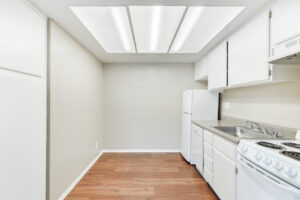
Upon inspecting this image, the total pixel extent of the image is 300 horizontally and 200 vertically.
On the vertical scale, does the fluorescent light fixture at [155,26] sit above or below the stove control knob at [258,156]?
above

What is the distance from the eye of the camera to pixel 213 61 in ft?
8.73

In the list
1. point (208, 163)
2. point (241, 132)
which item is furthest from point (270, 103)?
point (208, 163)

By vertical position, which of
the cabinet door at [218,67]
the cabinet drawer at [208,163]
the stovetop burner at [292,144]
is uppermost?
the cabinet door at [218,67]

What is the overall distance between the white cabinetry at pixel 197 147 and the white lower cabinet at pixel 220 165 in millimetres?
168

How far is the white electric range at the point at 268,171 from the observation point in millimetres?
960

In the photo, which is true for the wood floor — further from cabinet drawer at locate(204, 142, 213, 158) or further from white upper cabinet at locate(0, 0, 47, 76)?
white upper cabinet at locate(0, 0, 47, 76)

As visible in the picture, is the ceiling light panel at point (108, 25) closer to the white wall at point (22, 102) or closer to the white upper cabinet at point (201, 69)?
the white wall at point (22, 102)

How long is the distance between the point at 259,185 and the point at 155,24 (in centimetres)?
213

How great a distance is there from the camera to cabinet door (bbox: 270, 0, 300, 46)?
1.25 metres

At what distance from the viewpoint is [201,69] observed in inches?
129

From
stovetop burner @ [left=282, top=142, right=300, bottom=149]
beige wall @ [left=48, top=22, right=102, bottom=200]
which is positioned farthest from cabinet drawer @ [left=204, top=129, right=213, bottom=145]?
beige wall @ [left=48, top=22, right=102, bottom=200]

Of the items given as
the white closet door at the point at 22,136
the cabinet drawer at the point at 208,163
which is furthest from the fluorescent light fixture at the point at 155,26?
the cabinet drawer at the point at 208,163

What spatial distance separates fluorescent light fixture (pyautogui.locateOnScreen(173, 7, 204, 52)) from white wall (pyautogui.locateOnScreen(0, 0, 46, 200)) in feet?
5.68

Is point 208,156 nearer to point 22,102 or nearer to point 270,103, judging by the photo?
point 270,103
